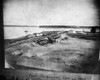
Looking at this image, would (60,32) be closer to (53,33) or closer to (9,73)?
(53,33)

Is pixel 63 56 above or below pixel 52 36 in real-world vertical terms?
below

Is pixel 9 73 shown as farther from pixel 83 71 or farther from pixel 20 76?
pixel 83 71

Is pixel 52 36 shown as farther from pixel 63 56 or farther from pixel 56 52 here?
pixel 63 56

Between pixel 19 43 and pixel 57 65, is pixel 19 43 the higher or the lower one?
the higher one

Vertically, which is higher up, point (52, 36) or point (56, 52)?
point (52, 36)

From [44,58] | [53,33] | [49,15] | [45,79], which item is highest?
[49,15]

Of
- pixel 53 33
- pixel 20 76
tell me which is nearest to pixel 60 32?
pixel 53 33

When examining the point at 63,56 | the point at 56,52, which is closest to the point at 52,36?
the point at 56,52
